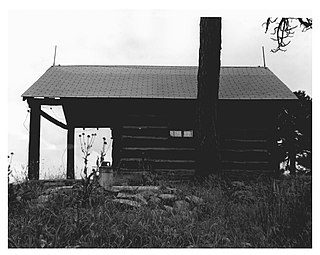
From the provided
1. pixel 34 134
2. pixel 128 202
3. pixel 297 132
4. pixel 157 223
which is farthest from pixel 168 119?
pixel 157 223

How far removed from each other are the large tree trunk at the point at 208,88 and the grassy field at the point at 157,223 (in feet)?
9.30

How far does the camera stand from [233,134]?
14211 millimetres

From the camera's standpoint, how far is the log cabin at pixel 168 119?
13555mm

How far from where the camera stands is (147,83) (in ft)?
48.1

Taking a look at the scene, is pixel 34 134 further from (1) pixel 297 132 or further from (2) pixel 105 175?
(1) pixel 297 132

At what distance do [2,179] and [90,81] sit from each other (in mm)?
7786

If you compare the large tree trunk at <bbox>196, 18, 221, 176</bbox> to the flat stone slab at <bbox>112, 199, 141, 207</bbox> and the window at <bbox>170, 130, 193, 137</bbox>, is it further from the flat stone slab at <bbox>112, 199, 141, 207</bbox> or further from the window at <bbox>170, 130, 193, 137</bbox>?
the flat stone slab at <bbox>112, 199, 141, 207</bbox>

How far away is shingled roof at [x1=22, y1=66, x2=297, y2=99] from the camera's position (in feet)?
44.4

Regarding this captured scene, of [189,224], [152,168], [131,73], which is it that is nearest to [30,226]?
[189,224]

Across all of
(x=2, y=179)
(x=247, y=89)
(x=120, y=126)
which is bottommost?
(x=2, y=179)

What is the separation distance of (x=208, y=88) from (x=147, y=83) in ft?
11.4

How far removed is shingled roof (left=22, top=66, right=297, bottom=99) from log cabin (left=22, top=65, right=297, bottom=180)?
0.9 inches

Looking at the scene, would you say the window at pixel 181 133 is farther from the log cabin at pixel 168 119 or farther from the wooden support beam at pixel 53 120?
the wooden support beam at pixel 53 120

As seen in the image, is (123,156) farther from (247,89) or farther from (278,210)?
(278,210)
